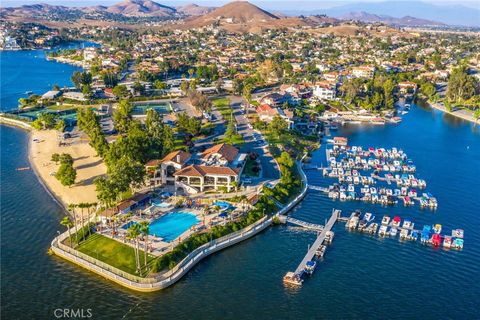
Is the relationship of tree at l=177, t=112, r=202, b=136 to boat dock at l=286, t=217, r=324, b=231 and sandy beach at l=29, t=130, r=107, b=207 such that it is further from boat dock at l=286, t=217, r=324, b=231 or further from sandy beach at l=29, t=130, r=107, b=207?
boat dock at l=286, t=217, r=324, b=231

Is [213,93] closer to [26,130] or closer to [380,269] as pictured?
[26,130]

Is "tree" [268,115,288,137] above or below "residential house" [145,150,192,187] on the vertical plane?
above

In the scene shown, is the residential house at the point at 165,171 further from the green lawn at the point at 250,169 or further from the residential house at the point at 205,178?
the green lawn at the point at 250,169

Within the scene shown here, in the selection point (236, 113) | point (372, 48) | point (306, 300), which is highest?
point (372, 48)

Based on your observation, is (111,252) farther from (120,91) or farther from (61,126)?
(120,91)

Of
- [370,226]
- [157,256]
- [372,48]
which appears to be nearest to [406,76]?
[372,48]

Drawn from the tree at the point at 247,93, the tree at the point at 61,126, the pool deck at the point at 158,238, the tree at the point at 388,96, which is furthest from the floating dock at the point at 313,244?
the tree at the point at 388,96

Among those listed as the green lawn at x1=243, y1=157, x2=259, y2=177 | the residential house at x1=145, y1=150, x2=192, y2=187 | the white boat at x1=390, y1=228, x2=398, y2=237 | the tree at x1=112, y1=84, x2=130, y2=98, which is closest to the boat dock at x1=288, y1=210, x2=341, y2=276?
the white boat at x1=390, y1=228, x2=398, y2=237

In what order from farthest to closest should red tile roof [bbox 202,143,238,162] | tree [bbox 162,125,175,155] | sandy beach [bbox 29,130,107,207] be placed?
tree [bbox 162,125,175,155] < red tile roof [bbox 202,143,238,162] < sandy beach [bbox 29,130,107,207]
